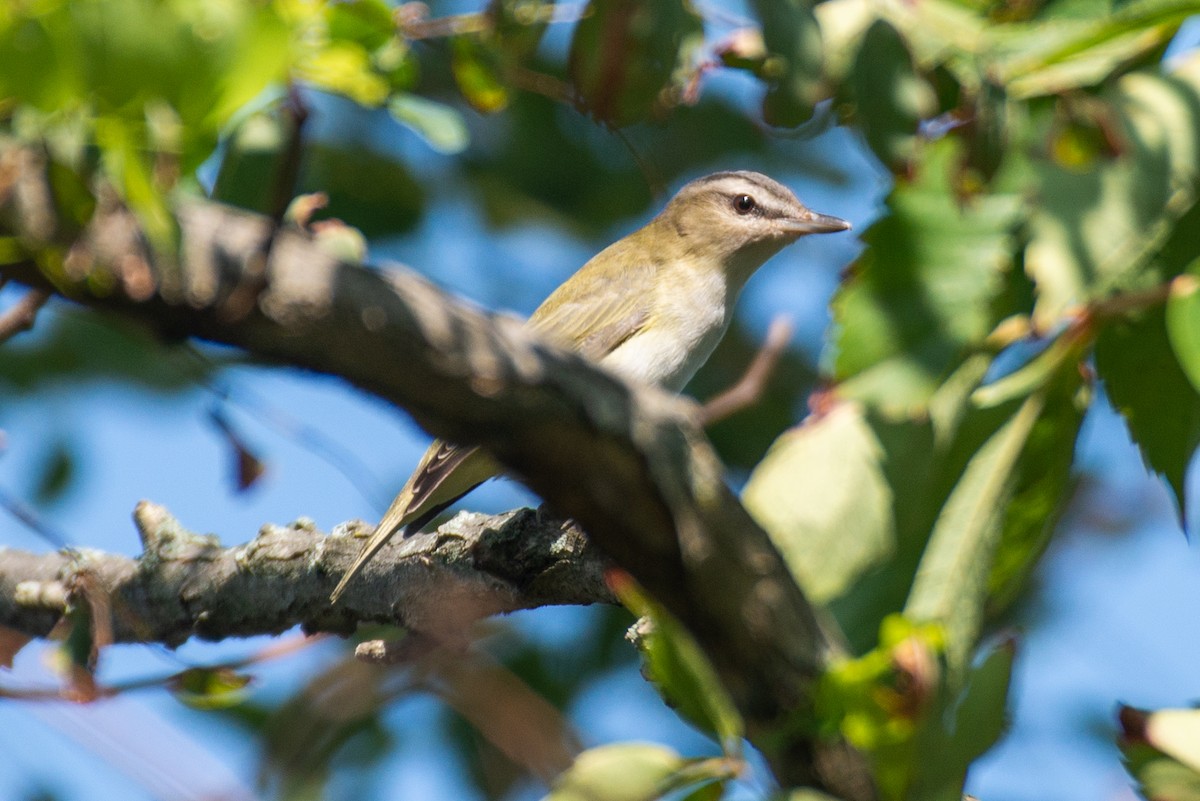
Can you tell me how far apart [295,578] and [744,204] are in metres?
2.80

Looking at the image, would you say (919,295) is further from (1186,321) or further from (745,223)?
(745,223)

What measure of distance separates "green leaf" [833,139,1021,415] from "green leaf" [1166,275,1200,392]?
20cm

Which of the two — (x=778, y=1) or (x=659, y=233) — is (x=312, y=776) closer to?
(x=778, y=1)

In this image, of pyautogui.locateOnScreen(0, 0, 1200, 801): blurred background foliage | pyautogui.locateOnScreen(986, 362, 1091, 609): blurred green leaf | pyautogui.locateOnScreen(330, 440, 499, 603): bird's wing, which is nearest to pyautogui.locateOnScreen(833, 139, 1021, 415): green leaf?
pyautogui.locateOnScreen(0, 0, 1200, 801): blurred background foliage

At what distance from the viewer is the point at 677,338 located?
497cm

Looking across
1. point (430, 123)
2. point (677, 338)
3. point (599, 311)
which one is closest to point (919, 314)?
point (430, 123)

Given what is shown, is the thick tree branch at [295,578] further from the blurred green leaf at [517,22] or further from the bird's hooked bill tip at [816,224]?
the bird's hooked bill tip at [816,224]

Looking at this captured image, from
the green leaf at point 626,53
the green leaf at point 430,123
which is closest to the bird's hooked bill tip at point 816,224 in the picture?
the green leaf at point 430,123

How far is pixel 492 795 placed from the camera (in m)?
2.31

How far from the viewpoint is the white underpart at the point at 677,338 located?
485cm

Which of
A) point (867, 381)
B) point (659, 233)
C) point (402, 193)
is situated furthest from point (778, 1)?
point (402, 193)

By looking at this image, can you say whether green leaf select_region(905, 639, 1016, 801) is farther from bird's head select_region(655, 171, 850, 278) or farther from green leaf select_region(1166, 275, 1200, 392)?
bird's head select_region(655, 171, 850, 278)

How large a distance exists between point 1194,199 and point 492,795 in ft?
5.03

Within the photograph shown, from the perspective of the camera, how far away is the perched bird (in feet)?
16.0
